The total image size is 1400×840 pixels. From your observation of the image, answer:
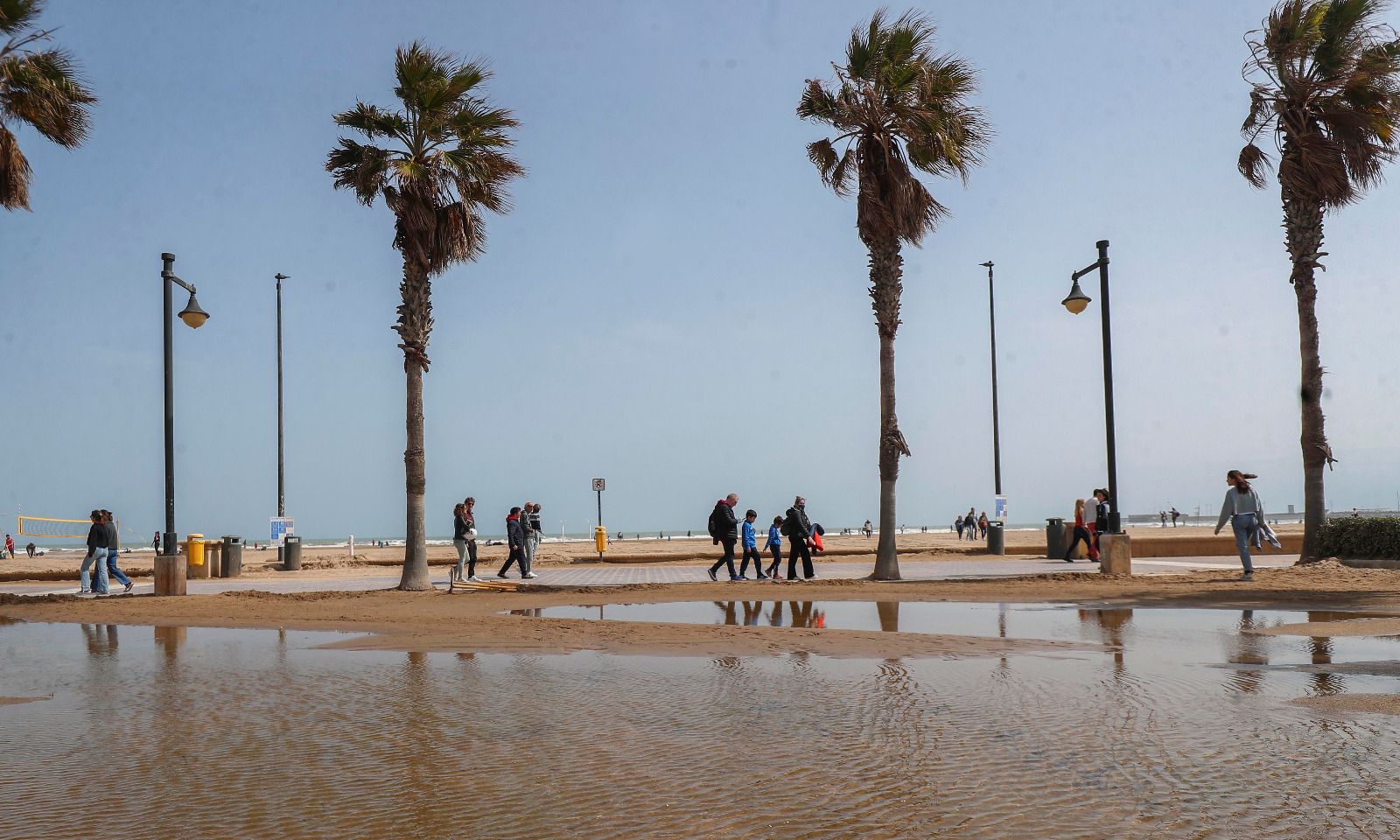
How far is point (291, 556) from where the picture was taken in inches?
1208

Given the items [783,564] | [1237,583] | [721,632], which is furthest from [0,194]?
[1237,583]

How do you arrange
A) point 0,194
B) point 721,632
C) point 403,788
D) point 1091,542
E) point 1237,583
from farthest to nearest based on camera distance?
point 1091,542 < point 0,194 < point 1237,583 < point 721,632 < point 403,788

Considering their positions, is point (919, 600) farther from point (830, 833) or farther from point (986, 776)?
point (830, 833)

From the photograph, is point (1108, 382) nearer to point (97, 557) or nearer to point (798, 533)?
point (798, 533)

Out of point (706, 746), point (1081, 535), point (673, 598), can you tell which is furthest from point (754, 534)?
point (706, 746)

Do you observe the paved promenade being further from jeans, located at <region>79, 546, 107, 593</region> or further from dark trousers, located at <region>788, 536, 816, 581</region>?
dark trousers, located at <region>788, 536, 816, 581</region>

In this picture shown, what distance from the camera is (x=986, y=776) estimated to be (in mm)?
4773

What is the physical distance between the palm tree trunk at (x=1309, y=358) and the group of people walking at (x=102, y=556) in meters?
22.8

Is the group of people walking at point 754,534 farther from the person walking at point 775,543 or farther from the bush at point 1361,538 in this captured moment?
the bush at point 1361,538

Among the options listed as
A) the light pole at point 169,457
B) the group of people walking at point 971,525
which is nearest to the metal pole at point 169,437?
the light pole at point 169,457

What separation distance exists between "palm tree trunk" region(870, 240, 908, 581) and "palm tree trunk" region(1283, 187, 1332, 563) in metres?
8.29

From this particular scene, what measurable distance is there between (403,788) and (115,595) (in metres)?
16.8

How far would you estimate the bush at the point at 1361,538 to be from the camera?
67.4 ft

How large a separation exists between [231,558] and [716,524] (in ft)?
48.1
